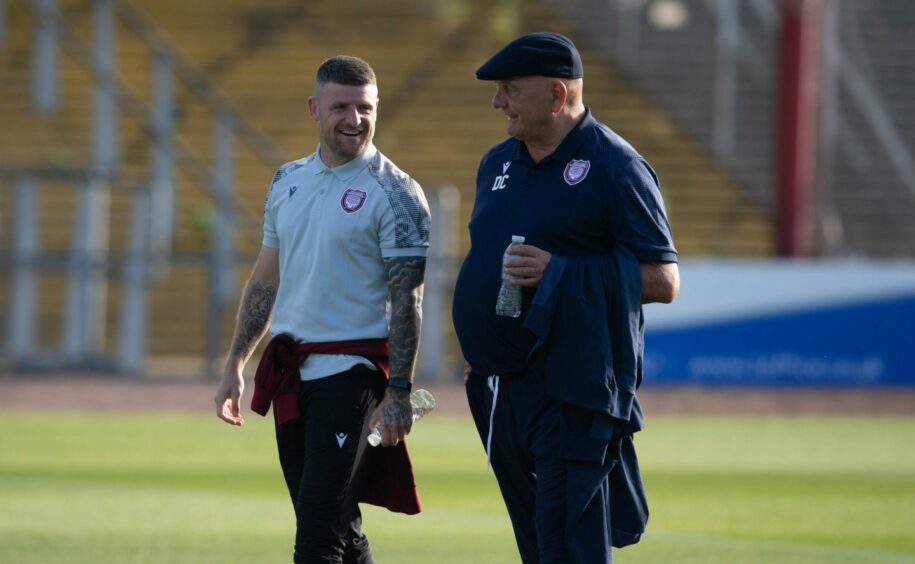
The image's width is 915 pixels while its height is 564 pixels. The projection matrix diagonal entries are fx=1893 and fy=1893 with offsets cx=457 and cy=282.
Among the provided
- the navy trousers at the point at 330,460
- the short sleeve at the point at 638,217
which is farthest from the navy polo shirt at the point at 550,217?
the navy trousers at the point at 330,460

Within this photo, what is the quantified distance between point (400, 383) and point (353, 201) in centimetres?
65

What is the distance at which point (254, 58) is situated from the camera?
93.5ft

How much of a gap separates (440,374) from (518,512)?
16.2 meters

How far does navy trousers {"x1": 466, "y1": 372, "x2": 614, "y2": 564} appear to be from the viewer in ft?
19.0

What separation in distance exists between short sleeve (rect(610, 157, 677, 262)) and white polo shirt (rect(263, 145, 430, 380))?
36.4 inches

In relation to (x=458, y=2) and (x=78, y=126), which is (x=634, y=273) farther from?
(x=458, y=2)

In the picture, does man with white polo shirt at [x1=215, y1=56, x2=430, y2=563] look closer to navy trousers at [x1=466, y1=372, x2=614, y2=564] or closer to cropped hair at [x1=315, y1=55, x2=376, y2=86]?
cropped hair at [x1=315, y1=55, x2=376, y2=86]

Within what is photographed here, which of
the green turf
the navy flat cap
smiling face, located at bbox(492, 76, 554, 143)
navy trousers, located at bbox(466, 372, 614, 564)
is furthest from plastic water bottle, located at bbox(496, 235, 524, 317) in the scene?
the green turf

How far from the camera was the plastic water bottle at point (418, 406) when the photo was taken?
6348 millimetres

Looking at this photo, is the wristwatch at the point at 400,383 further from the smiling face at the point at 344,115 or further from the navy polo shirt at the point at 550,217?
the smiling face at the point at 344,115

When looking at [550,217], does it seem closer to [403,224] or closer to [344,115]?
[403,224]

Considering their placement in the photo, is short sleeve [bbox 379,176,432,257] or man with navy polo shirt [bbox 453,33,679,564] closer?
man with navy polo shirt [bbox 453,33,679,564]

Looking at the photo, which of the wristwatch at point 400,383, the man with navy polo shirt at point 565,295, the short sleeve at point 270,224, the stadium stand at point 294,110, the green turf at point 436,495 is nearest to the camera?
the man with navy polo shirt at point 565,295

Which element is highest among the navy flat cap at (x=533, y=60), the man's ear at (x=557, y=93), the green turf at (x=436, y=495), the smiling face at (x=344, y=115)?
the navy flat cap at (x=533, y=60)
